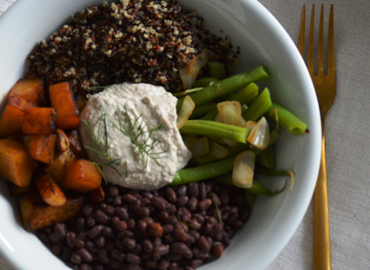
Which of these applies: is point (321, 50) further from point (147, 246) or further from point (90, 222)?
point (90, 222)

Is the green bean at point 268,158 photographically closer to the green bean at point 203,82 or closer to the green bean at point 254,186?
the green bean at point 254,186

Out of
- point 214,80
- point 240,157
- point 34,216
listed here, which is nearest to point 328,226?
point 240,157

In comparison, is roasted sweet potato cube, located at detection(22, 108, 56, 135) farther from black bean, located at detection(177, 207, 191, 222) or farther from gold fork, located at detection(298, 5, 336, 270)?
gold fork, located at detection(298, 5, 336, 270)

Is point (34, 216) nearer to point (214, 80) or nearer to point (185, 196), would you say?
point (185, 196)

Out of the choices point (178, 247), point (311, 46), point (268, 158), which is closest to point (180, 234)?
point (178, 247)

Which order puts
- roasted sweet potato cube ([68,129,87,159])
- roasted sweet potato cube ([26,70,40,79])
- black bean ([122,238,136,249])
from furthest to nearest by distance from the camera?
roasted sweet potato cube ([26,70,40,79]), roasted sweet potato cube ([68,129,87,159]), black bean ([122,238,136,249])

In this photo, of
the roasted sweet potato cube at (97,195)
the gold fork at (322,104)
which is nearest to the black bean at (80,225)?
the roasted sweet potato cube at (97,195)

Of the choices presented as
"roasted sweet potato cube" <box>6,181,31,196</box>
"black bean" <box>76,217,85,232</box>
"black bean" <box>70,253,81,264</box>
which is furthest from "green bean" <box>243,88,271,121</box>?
"roasted sweet potato cube" <box>6,181,31,196</box>
